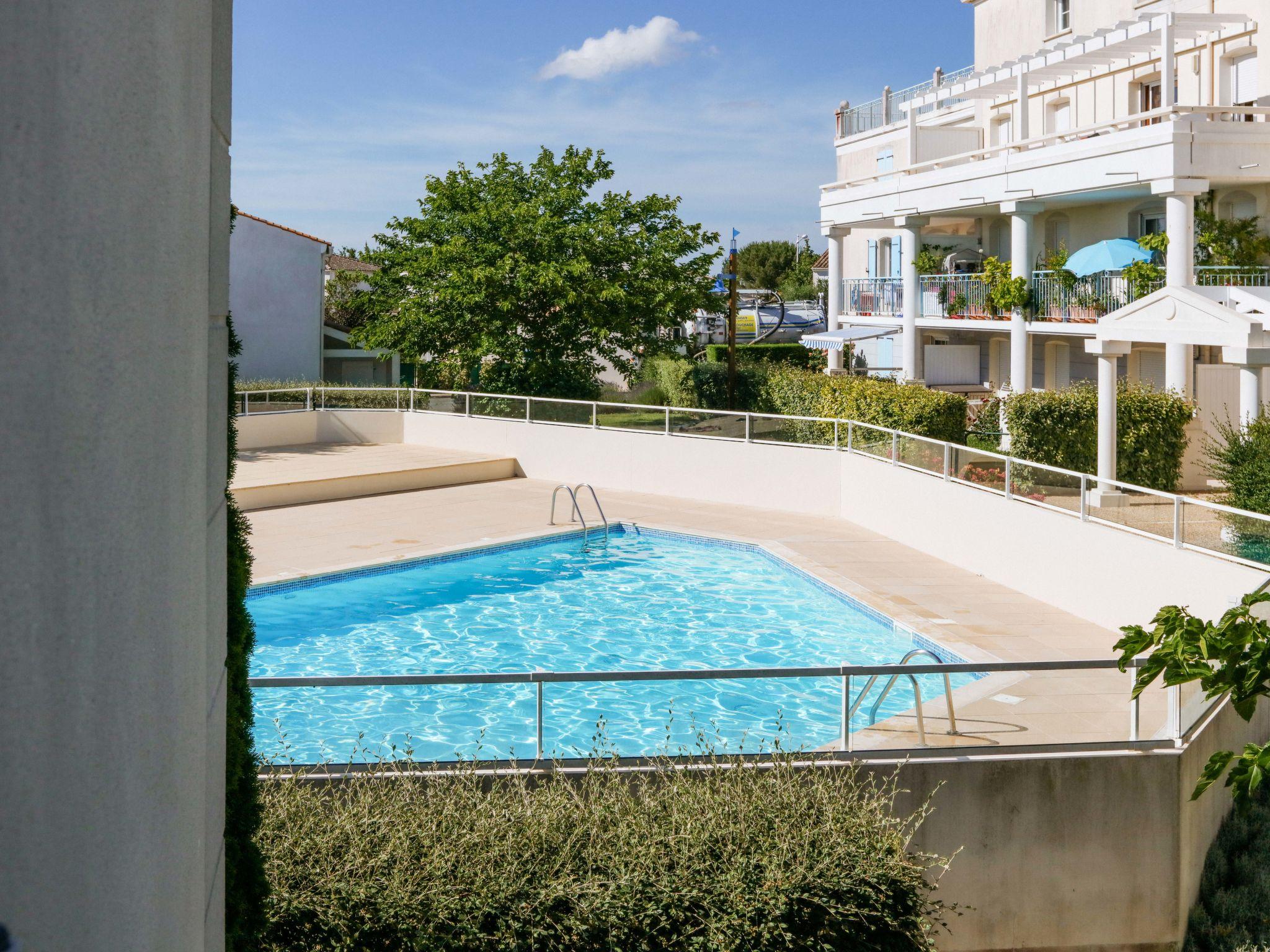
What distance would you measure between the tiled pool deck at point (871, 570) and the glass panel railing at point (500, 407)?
4.74ft

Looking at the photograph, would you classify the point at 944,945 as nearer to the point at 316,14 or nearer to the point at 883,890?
the point at 883,890

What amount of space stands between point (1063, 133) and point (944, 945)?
2066cm

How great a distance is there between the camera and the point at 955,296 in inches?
1222

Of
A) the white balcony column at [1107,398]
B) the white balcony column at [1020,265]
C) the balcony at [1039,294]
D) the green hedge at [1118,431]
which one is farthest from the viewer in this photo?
the white balcony column at [1020,265]

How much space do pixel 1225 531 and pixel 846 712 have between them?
597 cm

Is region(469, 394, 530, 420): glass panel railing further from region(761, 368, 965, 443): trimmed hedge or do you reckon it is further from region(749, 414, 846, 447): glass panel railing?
region(761, 368, 965, 443): trimmed hedge

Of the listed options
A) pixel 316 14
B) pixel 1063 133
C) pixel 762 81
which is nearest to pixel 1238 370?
pixel 1063 133

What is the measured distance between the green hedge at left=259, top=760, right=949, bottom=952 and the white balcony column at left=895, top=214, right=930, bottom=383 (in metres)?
25.6

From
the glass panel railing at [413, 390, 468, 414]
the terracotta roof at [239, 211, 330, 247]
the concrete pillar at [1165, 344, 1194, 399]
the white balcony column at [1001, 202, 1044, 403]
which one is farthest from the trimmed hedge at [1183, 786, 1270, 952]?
the terracotta roof at [239, 211, 330, 247]

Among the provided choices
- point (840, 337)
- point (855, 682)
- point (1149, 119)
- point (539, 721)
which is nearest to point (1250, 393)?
point (1149, 119)

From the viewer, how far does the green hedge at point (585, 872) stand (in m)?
5.85

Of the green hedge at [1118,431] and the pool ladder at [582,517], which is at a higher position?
the green hedge at [1118,431]

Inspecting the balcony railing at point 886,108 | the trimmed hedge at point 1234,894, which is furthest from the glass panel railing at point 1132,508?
the balcony railing at point 886,108

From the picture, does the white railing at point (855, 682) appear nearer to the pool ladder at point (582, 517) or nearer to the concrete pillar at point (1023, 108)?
the pool ladder at point (582, 517)
